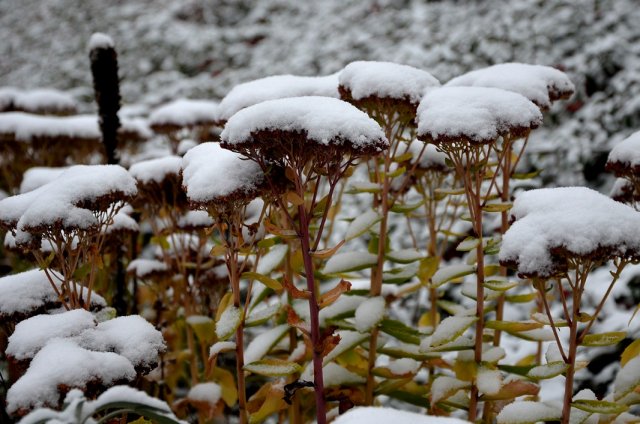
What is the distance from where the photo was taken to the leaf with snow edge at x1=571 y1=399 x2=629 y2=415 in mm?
1339

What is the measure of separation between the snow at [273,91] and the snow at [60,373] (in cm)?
92

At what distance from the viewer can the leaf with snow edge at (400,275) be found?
1.99 m

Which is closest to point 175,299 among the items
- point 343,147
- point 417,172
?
point 417,172

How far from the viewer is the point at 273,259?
1888mm

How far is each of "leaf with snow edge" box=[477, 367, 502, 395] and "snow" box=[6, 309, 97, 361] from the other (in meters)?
1.15

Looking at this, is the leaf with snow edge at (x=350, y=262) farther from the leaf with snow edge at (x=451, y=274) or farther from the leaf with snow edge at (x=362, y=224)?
the leaf with snow edge at (x=451, y=274)

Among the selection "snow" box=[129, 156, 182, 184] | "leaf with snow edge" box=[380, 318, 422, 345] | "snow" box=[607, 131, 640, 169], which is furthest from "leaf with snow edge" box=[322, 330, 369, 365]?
"snow" box=[607, 131, 640, 169]

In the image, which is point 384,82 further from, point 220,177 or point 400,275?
point 400,275

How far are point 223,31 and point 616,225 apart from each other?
8.31 meters

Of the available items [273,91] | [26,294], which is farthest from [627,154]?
[26,294]

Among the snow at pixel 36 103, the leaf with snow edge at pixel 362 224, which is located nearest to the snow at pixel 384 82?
the leaf with snow edge at pixel 362 224

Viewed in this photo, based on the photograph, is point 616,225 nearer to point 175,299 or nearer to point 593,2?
point 175,299

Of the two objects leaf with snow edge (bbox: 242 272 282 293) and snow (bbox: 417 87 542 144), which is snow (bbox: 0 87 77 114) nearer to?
leaf with snow edge (bbox: 242 272 282 293)

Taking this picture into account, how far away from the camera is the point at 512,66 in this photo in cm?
191
